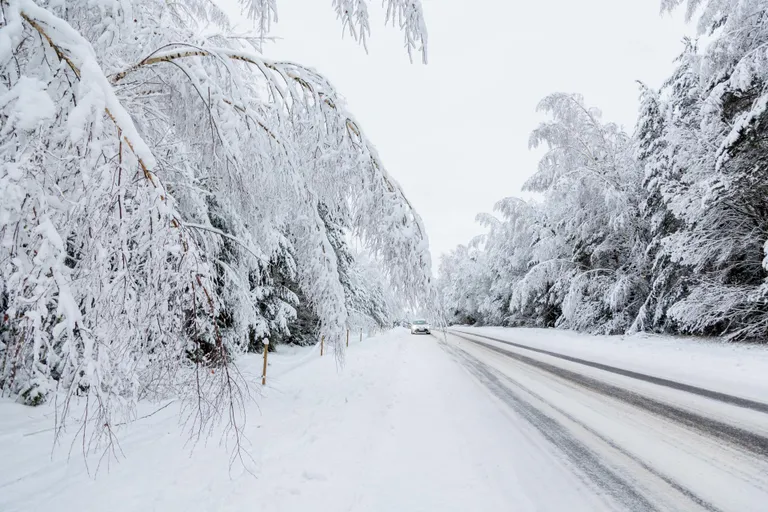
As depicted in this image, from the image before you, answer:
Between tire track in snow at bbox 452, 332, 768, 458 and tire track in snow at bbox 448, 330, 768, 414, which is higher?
tire track in snow at bbox 448, 330, 768, 414

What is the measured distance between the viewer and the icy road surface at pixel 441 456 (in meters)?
3.02

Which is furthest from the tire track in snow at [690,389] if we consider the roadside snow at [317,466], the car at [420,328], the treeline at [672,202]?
the car at [420,328]

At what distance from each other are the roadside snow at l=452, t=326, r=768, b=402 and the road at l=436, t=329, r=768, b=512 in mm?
757

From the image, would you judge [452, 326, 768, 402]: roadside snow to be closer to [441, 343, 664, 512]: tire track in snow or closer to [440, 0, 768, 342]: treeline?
[440, 0, 768, 342]: treeline

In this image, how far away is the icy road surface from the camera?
302cm

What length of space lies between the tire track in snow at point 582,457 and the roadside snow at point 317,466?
0.17m

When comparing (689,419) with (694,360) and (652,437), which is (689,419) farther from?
(694,360)

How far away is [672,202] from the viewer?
41.8ft

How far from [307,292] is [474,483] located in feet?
9.26

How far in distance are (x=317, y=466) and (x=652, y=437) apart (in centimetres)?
374

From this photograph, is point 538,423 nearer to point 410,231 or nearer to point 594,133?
point 410,231

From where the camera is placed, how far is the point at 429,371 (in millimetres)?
9727

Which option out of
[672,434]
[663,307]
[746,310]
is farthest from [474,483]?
[663,307]

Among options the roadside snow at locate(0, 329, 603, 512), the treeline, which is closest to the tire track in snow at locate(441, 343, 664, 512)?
the roadside snow at locate(0, 329, 603, 512)
